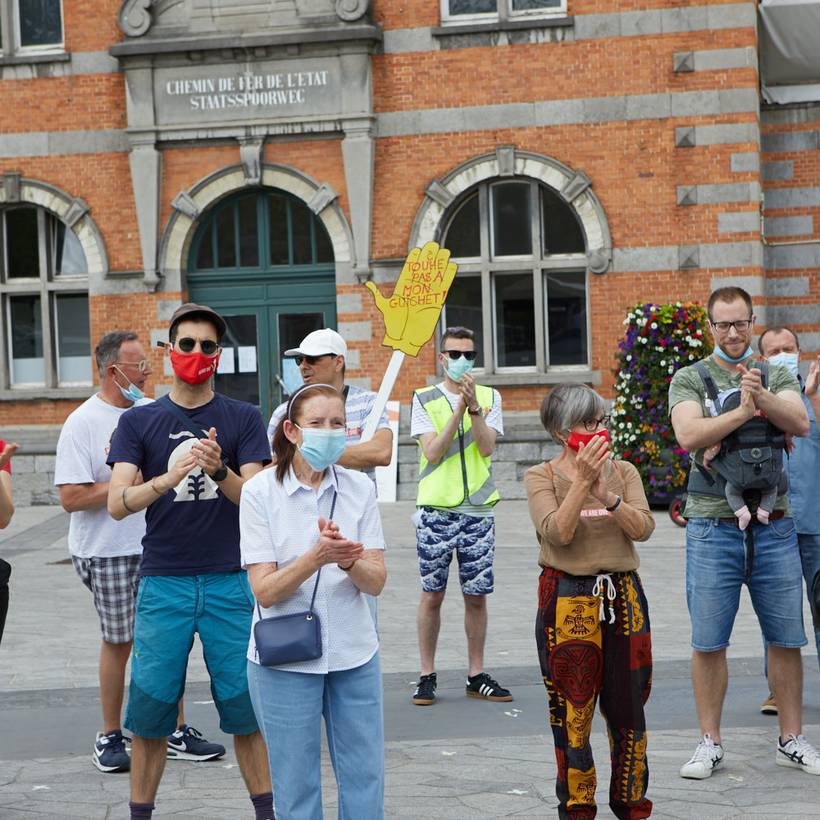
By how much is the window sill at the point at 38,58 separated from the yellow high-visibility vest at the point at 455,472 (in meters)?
12.3

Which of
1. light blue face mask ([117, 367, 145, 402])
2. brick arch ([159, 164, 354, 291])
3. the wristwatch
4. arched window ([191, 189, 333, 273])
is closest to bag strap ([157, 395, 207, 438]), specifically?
the wristwatch

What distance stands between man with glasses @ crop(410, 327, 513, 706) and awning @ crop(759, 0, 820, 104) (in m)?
12.5

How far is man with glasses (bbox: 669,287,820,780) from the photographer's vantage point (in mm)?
6281

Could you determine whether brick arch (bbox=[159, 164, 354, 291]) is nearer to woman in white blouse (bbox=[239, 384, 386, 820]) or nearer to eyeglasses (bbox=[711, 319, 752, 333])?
eyeglasses (bbox=[711, 319, 752, 333])

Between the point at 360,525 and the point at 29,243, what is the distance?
52.5ft

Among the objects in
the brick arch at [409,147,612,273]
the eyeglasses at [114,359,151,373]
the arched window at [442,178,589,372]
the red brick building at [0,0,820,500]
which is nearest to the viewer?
the eyeglasses at [114,359,151,373]

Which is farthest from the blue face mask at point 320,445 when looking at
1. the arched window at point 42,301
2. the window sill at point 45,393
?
the arched window at point 42,301

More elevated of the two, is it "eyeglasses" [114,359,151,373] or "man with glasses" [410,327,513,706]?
"eyeglasses" [114,359,151,373]

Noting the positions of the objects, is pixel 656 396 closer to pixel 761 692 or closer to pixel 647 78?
pixel 647 78

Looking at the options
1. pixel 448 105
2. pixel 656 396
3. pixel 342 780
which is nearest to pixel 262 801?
pixel 342 780

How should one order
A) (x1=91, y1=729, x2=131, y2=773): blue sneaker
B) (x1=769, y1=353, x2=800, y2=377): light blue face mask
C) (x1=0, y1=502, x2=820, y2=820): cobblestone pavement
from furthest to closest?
(x1=769, y1=353, x2=800, y2=377): light blue face mask < (x1=91, y1=729, x2=131, y2=773): blue sneaker < (x1=0, y1=502, x2=820, y2=820): cobblestone pavement

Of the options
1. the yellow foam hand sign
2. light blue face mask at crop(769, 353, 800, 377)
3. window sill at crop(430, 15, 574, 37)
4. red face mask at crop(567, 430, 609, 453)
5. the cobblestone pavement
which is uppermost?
window sill at crop(430, 15, 574, 37)

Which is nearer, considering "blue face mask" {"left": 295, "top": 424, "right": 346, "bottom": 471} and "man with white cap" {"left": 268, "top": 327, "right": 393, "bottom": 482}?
"blue face mask" {"left": 295, "top": 424, "right": 346, "bottom": 471}

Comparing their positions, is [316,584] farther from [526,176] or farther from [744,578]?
[526,176]
